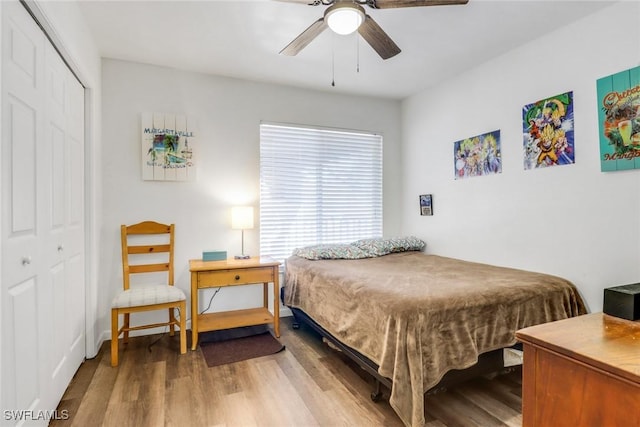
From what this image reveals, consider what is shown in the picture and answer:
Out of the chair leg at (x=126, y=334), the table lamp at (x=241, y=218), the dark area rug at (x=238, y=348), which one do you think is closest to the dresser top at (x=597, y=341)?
the dark area rug at (x=238, y=348)

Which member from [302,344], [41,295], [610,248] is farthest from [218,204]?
[610,248]

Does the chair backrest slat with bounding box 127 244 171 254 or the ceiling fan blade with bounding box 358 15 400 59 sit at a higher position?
the ceiling fan blade with bounding box 358 15 400 59

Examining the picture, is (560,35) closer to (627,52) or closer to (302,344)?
(627,52)

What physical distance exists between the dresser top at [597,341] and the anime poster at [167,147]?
2979 mm

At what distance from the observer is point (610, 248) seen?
221cm

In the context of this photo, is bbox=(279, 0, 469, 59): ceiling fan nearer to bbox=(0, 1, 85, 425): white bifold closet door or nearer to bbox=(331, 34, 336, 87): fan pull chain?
bbox=(331, 34, 336, 87): fan pull chain

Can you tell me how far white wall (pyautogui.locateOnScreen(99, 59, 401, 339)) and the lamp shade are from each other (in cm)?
24

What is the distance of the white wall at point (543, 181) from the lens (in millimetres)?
2180

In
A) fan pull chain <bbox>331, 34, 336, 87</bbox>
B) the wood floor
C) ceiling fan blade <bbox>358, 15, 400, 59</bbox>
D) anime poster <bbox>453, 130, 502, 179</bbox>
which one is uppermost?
fan pull chain <bbox>331, 34, 336, 87</bbox>

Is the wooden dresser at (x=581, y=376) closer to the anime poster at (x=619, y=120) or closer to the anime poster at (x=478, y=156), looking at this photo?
the anime poster at (x=619, y=120)

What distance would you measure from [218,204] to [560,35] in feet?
10.5

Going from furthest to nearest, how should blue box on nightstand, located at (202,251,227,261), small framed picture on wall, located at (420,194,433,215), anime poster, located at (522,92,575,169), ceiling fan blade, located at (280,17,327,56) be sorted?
1. small framed picture on wall, located at (420,194,433,215)
2. blue box on nightstand, located at (202,251,227,261)
3. anime poster, located at (522,92,575,169)
4. ceiling fan blade, located at (280,17,327,56)

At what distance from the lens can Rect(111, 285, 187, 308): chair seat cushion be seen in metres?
2.46

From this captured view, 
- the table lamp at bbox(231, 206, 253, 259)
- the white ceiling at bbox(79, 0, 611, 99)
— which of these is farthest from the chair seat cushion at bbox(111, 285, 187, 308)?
the white ceiling at bbox(79, 0, 611, 99)
